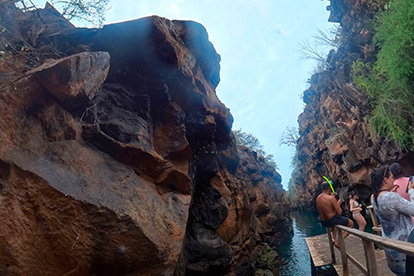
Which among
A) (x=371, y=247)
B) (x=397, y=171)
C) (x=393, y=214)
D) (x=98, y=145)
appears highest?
(x=98, y=145)

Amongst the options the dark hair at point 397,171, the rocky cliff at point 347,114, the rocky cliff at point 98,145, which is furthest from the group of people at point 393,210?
the rocky cliff at point 347,114

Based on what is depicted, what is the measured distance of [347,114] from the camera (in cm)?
2231

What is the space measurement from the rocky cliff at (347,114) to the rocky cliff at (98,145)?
12364mm

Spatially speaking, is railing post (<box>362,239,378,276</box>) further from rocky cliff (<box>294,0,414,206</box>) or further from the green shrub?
rocky cliff (<box>294,0,414,206</box>)

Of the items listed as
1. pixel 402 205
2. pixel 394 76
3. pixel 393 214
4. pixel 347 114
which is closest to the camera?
pixel 402 205

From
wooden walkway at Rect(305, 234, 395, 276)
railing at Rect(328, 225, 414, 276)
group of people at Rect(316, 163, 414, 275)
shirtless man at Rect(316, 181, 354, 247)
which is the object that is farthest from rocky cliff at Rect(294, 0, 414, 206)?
group of people at Rect(316, 163, 414, 275)

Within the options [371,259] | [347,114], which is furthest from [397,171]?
[347,114]

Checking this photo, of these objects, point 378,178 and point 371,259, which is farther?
point 371,259

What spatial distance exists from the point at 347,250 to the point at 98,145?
24.4 feet

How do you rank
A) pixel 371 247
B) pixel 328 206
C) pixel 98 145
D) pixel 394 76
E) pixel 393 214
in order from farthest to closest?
pixel 394 76, pixel 328 206, pixel 98 145, pixel 371 247, pixel 393 214

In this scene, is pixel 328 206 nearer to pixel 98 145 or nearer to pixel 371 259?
pixel 371 259

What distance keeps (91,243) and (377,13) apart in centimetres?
1771

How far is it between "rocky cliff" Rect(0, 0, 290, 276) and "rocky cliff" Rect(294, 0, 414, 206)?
12.4m

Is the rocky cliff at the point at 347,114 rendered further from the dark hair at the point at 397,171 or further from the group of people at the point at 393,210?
the group of people at the point at 393,210
